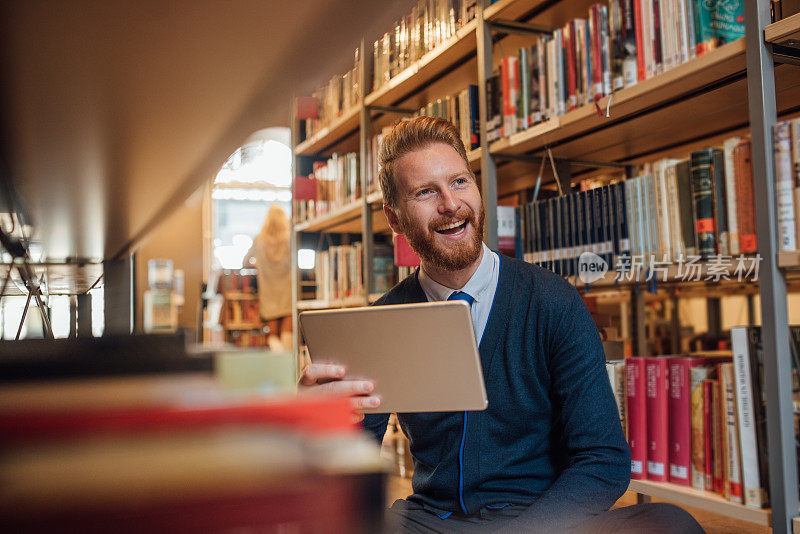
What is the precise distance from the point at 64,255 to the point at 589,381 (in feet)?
3.01

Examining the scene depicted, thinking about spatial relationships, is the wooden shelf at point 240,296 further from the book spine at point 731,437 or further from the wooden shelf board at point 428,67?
the book spine at point 731,437

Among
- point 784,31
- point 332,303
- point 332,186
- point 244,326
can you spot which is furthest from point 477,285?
point 244,326

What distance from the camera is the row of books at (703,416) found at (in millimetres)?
1324

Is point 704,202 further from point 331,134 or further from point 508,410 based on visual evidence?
point 331,134

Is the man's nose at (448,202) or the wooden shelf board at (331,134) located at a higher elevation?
the wooden shelf board at (331,134)

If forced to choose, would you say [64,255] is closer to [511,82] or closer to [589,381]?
[589,381]

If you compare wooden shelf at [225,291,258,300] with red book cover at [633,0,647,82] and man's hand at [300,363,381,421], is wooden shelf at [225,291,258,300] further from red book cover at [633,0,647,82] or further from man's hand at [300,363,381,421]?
man's hand at [300,363,381,421]

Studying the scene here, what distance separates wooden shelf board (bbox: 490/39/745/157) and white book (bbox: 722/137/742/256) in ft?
0.54

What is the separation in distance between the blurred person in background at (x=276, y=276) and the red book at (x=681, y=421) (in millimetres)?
2877

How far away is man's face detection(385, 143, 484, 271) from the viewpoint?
4.54 feet

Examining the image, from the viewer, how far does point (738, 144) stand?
4.42 feet

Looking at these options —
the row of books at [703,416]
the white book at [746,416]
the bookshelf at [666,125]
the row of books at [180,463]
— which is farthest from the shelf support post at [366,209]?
the row of books at [180,463]

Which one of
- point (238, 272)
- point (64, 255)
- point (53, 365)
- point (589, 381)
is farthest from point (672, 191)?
point (238, 272)

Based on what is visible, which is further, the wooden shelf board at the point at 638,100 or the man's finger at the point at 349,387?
the wooden shelf board at the point at 638,100
